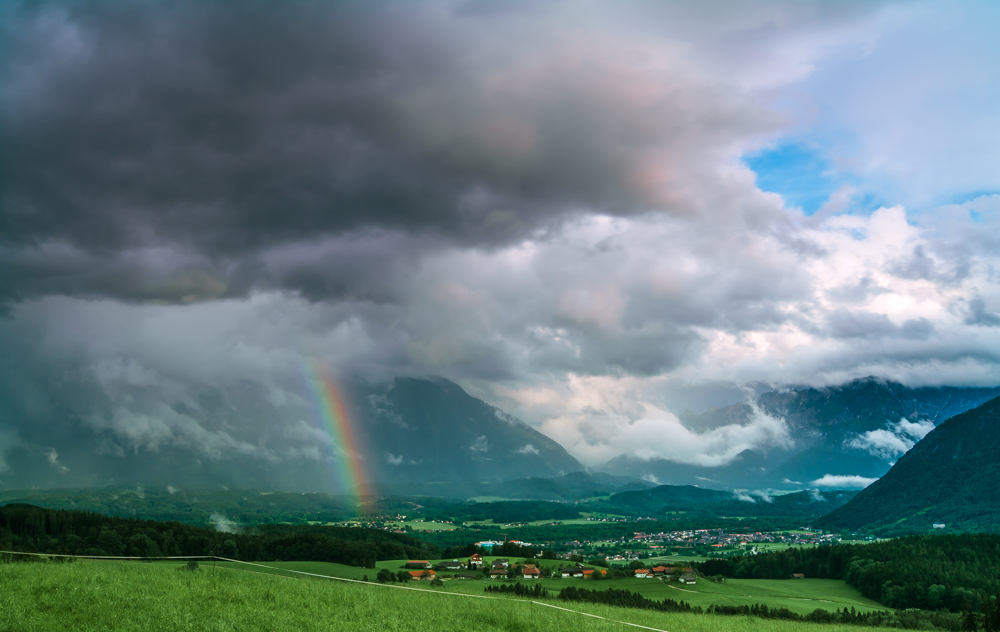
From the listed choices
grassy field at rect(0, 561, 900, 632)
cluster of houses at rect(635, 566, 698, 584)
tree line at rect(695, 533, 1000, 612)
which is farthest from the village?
grassy field at rect(0, 561, 900, 632)

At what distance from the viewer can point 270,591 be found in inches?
1175

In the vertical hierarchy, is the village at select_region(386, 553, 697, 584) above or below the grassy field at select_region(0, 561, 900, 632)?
below

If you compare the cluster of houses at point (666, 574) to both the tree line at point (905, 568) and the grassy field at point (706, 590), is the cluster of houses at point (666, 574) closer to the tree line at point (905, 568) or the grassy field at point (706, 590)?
the grassy field at point (706, 590)

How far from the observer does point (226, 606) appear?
86.7 ft

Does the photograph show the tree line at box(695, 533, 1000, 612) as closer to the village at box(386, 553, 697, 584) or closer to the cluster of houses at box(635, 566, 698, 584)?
the cluster of houses at box(635, 566, 698, 584)

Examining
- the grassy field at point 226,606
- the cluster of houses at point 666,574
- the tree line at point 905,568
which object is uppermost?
the grassy field at point 226,606

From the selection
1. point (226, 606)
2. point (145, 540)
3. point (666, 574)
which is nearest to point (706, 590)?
point (666, 574)

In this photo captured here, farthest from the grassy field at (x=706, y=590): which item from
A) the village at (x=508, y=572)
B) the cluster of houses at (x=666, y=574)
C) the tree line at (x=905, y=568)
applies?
the tree line at (x=905, y=568)

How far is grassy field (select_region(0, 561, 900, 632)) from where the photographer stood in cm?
2338

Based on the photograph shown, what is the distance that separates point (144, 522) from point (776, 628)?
116m

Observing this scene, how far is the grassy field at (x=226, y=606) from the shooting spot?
23.4m

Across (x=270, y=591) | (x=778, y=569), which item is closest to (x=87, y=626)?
(x=270, y=591)

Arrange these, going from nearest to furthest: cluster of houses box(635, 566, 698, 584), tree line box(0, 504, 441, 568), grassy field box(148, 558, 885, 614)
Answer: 1. grassy field box(148, 558, 885, 614)
2. tree line box(0, 504, 441, 568)
3. cluster of houses box(635, 566, 698, 584)

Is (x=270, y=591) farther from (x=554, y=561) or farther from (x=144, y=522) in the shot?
(x=554, y=561)
